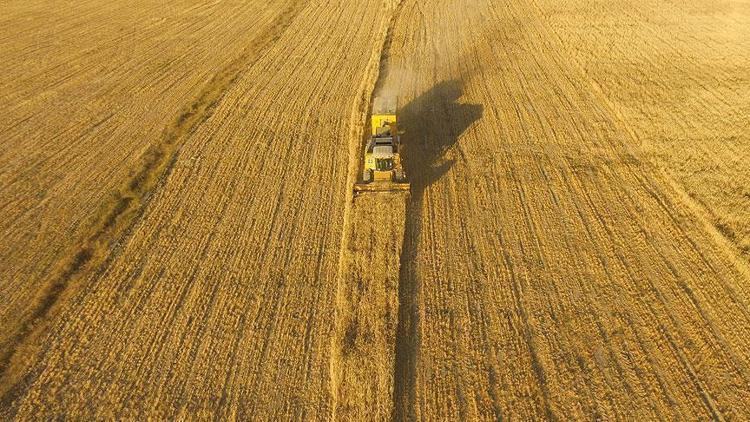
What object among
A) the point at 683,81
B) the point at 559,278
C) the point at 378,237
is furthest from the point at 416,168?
the point at 683,81

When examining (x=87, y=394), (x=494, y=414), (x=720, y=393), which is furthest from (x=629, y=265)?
(x=87, y=394)

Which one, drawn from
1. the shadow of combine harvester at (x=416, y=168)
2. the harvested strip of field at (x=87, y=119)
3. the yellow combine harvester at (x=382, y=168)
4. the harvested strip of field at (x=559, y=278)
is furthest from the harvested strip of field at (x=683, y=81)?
the harvested strip of field at (x=87, y=119)

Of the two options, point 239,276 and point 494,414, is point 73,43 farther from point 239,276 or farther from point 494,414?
point 494,414

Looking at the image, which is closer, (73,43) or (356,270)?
(356,270)

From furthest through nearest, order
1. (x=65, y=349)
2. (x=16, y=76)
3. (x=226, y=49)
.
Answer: (x=226, y=49), (x=16, y=76), (x=65, y=349)

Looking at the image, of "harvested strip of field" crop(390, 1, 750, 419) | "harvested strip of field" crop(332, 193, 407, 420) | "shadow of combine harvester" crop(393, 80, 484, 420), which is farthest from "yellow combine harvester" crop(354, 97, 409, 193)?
"harvested strip of field" crop(390, 1, 750, 419)

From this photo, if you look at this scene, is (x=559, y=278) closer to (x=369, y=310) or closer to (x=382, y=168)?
(x=369, y=310)

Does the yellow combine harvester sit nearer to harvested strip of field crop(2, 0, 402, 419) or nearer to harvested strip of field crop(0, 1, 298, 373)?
harvested strip of field crop(2, 0, 402, 419)

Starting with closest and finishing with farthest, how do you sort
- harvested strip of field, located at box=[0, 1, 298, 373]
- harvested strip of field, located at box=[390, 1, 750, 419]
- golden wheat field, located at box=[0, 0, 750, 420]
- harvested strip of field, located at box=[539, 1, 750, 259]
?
1. harvested strip of field, located at box=[390, 1, 750, 419]
2. golden wheat field, located at box=[0, 0, 750, 420]
3. harvested strip of field, located at box=[0, 1, 298, 373]
4. harvested strip of field, located at box=[539, 1, 750, 259]

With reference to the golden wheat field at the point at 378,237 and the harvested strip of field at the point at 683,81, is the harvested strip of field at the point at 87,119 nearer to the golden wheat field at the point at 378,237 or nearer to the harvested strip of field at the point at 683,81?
the golden wheat field at the point at 378,237
